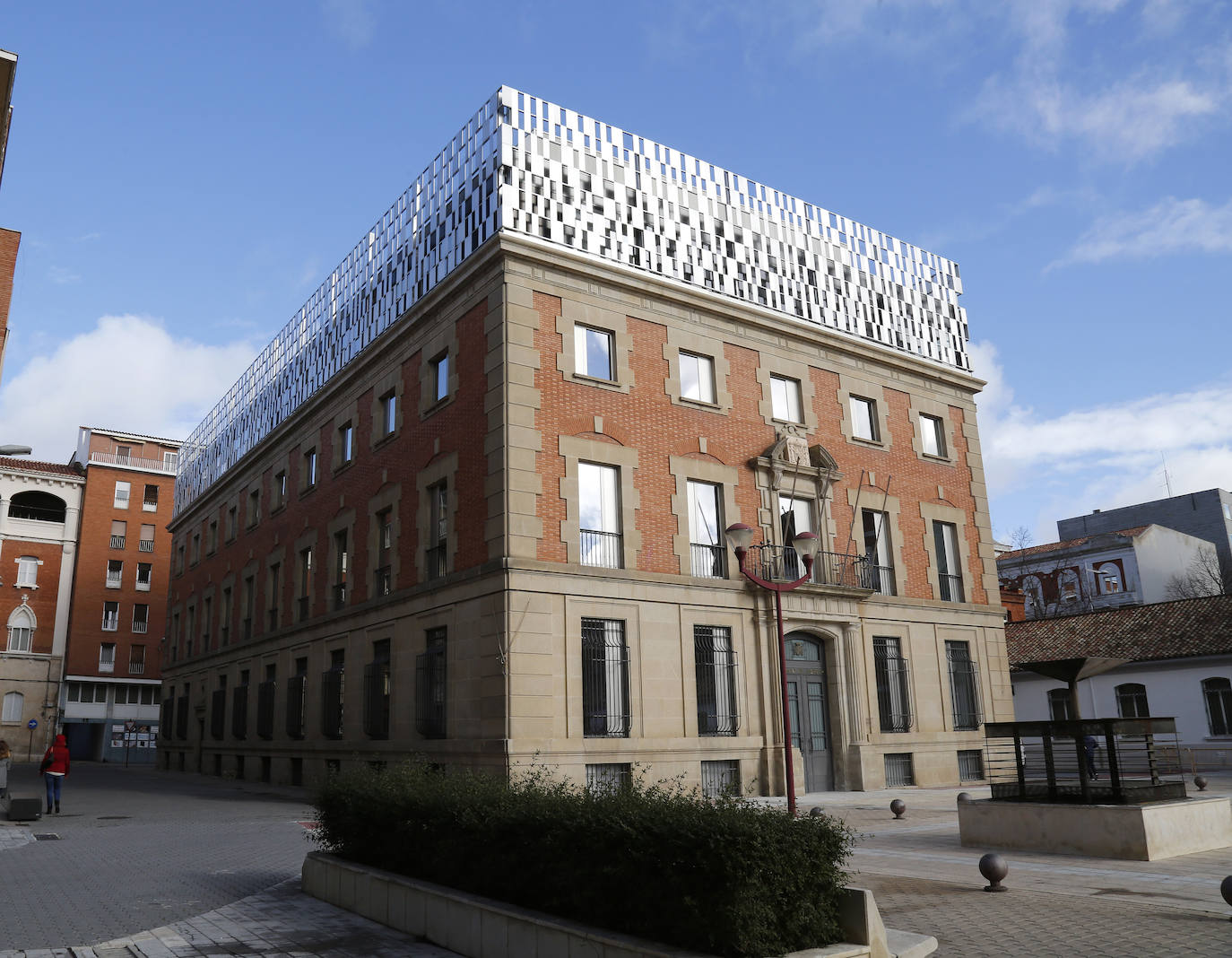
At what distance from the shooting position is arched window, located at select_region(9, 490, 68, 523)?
A: 6097 centimetres

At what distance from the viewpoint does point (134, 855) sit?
1462 cm

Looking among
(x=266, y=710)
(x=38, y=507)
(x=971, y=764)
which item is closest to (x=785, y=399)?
(x=971, y=764)

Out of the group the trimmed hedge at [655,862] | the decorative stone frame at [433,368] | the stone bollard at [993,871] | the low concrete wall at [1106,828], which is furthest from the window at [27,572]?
the stone bollard at [993,871]

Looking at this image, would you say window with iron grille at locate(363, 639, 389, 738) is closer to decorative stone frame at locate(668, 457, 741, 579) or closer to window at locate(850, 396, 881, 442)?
decorative stone frame at locate(668, 457, 741, 579)

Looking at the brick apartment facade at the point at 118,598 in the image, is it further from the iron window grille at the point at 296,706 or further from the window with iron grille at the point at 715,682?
the window with iron grille at the point at 715,682

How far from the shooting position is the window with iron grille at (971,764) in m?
27.2

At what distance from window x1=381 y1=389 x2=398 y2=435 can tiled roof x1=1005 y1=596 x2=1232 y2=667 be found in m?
22.9

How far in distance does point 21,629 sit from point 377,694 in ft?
143

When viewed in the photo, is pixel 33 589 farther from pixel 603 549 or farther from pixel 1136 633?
pixel 1136 633

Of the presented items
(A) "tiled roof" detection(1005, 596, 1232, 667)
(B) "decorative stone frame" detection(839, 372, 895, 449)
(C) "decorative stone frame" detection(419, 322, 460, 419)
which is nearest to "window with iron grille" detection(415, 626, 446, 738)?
(C) "decorative stone frame" detection(419, 322, 460, 419)

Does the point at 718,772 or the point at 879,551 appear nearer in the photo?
the point at 718,772

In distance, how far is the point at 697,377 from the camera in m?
24.7

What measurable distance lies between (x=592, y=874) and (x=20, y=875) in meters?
9.30

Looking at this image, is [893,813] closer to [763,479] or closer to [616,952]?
[763,479]
